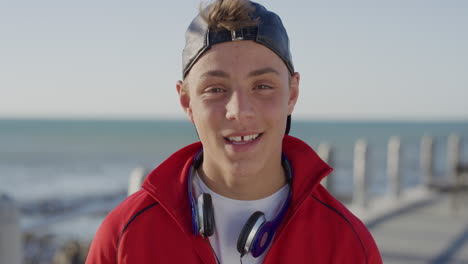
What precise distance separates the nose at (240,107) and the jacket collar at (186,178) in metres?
0.43

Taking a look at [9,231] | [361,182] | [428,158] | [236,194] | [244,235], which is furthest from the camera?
[428,158]

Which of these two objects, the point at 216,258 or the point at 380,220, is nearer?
the point at 216,258

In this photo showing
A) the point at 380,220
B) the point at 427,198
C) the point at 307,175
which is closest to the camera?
the point at 307,175

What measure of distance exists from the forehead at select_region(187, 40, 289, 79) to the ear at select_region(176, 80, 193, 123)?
255 millimetres

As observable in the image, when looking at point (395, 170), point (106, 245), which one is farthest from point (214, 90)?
point (395, 170)

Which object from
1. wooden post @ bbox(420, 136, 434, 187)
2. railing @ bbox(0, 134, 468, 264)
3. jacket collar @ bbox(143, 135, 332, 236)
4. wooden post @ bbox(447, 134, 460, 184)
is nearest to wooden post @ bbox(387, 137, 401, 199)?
railing @ bbox(0, 134, 468, 264)

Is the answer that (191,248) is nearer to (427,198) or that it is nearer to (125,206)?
(125,206)

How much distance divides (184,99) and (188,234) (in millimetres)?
659

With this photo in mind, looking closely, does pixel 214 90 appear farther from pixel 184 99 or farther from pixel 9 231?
pixel 9 231

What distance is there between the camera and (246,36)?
1.99m

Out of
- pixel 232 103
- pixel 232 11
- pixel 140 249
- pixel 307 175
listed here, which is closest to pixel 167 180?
pixel 140 249

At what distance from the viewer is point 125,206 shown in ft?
6.73

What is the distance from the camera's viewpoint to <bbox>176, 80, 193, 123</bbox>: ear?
7.41 feet

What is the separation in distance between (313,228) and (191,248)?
52 cm
